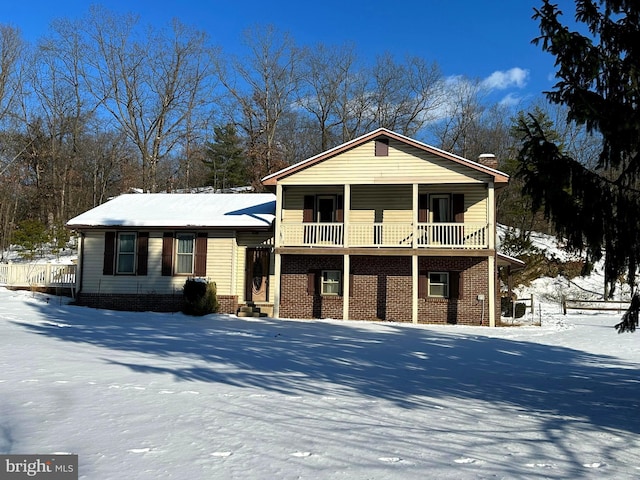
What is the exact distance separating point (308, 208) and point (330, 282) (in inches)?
118

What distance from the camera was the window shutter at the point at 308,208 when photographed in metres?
21.3

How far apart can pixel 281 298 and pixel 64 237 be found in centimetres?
2117

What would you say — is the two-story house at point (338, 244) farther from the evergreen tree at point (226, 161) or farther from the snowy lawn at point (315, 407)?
the evergreen tree at point (226, 161)

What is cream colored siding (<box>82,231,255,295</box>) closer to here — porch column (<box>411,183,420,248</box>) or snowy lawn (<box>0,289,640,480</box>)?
porch column (<box>411,183,420,248</box>)

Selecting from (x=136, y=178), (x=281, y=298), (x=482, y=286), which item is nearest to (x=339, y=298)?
(x=281, y=298)

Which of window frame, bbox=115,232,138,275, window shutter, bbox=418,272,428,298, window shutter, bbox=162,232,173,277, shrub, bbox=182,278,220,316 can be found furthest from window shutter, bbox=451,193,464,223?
window frame, bbox=115,232,138,275

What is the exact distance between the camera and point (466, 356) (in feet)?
39.2

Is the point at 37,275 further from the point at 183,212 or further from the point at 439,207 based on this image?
the point at 439,207

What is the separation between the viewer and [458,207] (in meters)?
20.3

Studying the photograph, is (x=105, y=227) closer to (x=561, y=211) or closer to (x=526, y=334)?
(x=526, y=334)

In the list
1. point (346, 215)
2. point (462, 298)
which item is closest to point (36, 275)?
point (346, 215)

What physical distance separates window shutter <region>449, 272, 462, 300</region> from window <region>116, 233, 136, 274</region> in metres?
12.1

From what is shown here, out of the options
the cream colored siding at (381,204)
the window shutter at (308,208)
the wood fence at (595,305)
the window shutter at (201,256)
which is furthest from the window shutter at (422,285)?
the wood fence at (595,305)

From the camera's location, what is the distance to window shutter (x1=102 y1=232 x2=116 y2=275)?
2144 centimetres
